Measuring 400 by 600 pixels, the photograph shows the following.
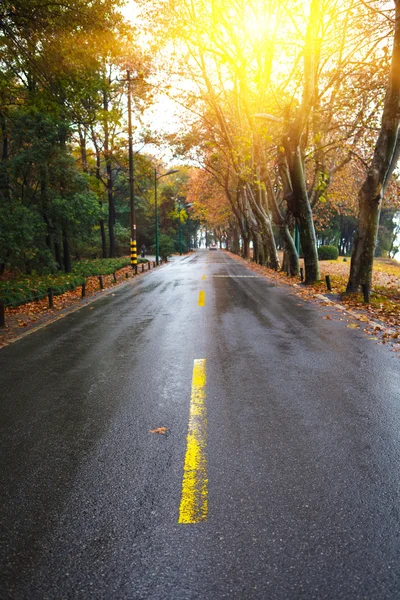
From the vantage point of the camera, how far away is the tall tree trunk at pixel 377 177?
1038 cm

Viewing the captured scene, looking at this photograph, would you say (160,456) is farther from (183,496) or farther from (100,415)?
(100,415)

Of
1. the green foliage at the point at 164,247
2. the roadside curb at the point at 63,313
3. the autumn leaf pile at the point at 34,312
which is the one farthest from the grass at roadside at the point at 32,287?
the green foliage at the point at 164,247

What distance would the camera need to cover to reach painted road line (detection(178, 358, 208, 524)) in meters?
2.64

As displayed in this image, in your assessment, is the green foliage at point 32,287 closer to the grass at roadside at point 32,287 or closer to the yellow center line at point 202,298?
the grass at roadside at point 32,287

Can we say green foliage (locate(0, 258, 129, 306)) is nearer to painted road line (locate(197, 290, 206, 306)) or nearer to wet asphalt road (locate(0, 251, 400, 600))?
painted road line (locate(197, 290, 206, 306))

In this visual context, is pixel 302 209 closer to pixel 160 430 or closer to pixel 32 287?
pixel 32 287

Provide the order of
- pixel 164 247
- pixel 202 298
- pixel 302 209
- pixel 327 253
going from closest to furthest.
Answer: pixel 202 298 < pixel 302 209 < pixel 327 253 < pixel 164 247

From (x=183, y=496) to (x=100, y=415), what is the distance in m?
1.70

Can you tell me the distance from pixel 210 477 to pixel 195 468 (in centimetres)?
16

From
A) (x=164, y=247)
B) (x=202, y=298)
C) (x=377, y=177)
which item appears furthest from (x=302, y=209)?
(x=164, y=247)

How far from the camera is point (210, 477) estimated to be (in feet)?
9.98

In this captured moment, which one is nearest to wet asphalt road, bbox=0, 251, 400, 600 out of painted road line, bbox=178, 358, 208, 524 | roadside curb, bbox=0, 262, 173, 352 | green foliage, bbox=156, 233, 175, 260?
painted road line, bbox=178, 358, 208, 524

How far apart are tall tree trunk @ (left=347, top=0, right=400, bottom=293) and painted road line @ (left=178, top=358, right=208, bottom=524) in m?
8.72

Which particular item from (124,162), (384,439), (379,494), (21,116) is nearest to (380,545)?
(379,494)
